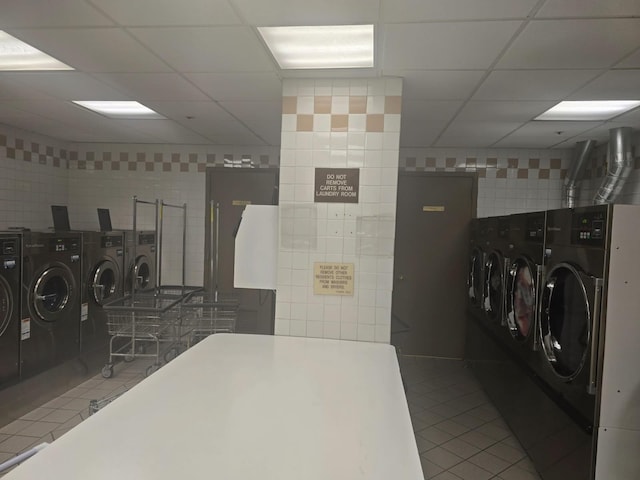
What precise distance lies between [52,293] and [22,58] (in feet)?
6.23

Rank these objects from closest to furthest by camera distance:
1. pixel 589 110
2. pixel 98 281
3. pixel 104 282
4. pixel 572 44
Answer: pixel 572 44 < pixel 589 110 < pixel 98 281 < pixel 104 282

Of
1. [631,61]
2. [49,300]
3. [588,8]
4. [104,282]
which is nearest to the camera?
[588,8]

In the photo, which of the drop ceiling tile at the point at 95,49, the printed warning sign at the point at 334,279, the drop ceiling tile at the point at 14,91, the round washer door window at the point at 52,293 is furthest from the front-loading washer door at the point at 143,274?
the printed warning sign at the point at 334,279

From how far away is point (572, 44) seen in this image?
6.25ft

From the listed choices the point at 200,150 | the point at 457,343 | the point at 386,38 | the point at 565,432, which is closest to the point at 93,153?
the point at 200,150

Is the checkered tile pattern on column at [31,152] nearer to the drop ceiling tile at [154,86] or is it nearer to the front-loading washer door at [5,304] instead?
the front-loading washer door at [5,304]

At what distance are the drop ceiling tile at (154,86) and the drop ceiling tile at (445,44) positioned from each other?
4.53ft

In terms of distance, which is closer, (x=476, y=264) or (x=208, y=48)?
(x=208, y=48)

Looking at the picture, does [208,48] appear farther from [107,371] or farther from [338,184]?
[107,371]

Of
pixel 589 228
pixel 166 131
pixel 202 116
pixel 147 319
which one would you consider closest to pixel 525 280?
pixel 589 228

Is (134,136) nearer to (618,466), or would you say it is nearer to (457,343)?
(457,343)

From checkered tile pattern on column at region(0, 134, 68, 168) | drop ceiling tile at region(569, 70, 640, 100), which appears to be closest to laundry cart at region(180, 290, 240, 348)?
checkered tile pattern on column at region(0, 134, 68, 168)

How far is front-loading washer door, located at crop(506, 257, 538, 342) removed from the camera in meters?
2.56

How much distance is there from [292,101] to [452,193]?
8.77 feet
